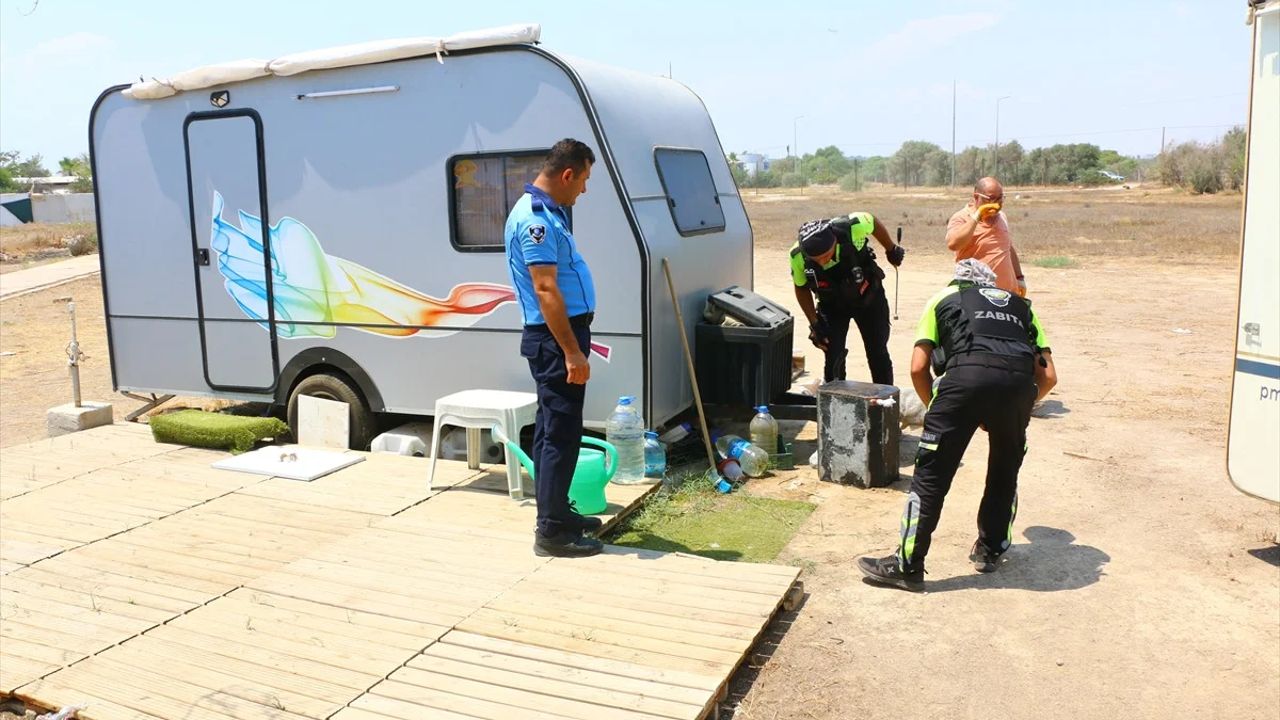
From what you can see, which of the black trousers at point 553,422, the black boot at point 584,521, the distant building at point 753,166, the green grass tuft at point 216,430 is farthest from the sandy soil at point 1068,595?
the distant building at point 753,166

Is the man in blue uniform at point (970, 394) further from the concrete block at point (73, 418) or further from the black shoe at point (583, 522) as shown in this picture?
the concrete block at point (73, 418)

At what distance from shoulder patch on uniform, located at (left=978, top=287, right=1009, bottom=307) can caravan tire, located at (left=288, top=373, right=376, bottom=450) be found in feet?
14.1

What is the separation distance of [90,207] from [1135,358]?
51483 mm

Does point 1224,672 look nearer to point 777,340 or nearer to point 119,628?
point 777,340

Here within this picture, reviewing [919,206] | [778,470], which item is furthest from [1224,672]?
[919,206]

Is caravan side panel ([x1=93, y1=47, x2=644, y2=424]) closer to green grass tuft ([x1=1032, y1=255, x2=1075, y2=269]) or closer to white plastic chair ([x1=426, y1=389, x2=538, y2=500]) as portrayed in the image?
white plastic chair ([x1=426, y1=389, x2=538, y2=500])

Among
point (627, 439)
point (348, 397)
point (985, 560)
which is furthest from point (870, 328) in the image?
point (348, 397)

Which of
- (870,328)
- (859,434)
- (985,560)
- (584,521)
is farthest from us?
(870,328)

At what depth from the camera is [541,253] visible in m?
4.60

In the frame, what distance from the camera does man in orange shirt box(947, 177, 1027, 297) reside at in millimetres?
6602

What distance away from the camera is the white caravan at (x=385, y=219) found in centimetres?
625

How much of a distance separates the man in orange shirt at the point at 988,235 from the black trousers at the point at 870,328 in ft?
2.04

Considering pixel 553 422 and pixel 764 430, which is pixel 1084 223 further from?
pixel 553 422

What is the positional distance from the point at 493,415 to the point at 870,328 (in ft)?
8.86
